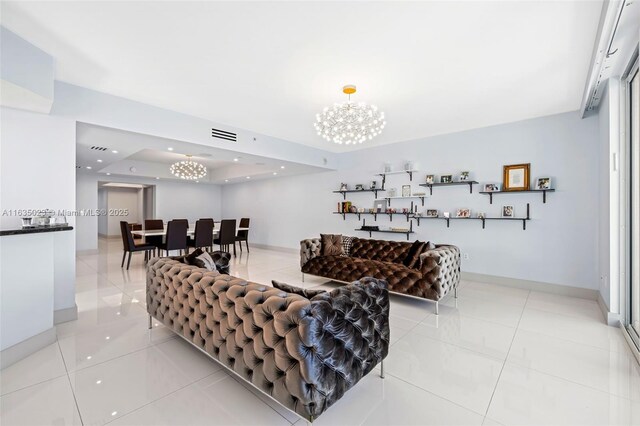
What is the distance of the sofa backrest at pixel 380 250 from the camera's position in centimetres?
436

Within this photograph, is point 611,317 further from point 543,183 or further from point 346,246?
point 346,246

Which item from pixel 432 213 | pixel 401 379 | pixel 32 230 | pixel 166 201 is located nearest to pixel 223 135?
pixel 32 230

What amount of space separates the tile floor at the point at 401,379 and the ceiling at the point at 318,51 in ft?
8.76

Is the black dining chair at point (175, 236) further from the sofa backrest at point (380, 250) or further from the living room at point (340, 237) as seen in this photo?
the sofa backrest at point (380, 250)

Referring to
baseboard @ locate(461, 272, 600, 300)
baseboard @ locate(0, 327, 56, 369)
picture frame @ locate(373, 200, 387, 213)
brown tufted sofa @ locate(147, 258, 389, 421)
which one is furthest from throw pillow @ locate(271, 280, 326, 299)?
picture frame @ locate(373, 200, 387, 213)

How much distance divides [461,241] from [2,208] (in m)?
6.08

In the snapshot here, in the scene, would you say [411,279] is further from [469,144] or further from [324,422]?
[469,144]

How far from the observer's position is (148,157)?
753 centimetres

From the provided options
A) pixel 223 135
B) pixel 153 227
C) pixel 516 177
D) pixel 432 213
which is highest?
pixel 223 135

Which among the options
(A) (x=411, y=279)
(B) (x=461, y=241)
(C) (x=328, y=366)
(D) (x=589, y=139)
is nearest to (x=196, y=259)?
(C) (x=328, y=366)

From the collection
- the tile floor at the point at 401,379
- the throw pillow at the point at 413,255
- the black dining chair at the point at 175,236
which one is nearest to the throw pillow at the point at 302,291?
the tile floor at the point at 401,379

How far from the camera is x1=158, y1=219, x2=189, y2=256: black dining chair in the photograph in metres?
6.02

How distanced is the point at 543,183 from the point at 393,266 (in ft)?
8.69

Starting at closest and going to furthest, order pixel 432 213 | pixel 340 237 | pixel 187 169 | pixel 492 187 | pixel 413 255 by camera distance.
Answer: pixel 413 255 → pixel 492 187 → pixel 340 237 → pixel 432 213 → pixel 187 169
